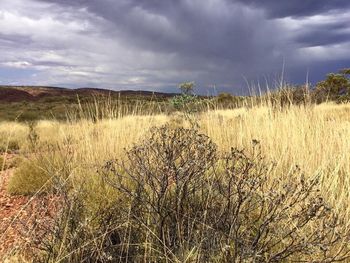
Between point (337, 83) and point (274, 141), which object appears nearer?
point (274, 141)

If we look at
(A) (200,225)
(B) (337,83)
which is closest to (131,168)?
(A) (200,225)

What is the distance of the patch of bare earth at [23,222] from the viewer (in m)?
2.82

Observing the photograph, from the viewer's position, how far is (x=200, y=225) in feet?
9.48

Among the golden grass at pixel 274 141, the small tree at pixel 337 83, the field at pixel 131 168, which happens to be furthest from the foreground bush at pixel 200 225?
the small tree at pixel 337 83

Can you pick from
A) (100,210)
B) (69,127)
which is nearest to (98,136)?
(69,127)

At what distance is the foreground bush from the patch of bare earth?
11 cm

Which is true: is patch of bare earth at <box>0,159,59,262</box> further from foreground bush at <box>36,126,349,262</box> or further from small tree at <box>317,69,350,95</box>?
small tree at <box>317,69,350,95</box>

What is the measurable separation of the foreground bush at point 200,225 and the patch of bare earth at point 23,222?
0.11m

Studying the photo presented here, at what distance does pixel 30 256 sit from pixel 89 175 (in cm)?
167

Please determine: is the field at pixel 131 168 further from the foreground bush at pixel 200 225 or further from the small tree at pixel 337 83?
the small tree at pixel 337 83

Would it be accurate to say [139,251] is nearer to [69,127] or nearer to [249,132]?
[249,132]

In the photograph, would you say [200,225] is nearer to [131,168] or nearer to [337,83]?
[131,168]

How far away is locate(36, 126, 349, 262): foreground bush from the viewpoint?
2.51m

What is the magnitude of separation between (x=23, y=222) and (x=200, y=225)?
123 cm
